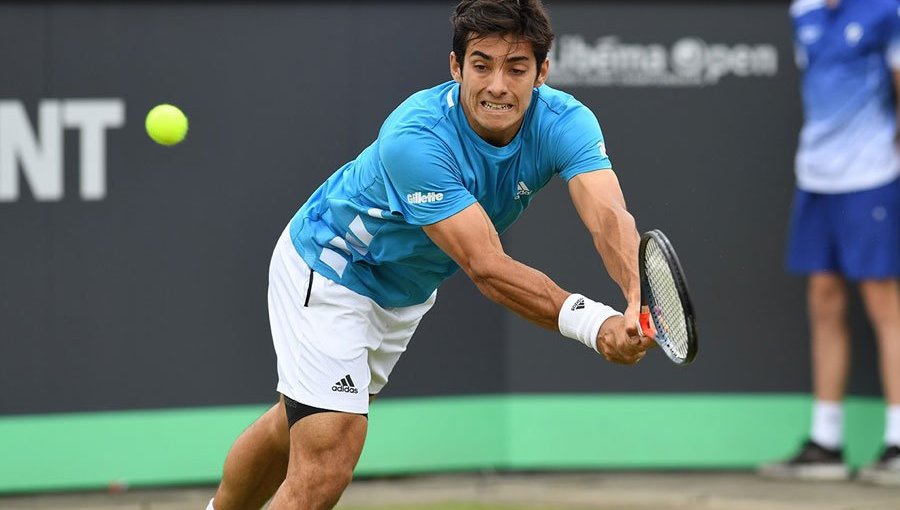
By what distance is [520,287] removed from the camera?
13.1 feet

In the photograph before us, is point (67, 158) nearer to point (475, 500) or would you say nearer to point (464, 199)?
point (475, 500)

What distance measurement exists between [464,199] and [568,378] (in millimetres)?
2703

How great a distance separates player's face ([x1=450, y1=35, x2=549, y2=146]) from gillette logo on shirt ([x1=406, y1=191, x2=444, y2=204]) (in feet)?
0.86

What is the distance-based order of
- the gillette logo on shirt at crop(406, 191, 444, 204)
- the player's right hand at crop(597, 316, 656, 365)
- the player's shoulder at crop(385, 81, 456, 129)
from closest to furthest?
the player's right hand at crop(597, 316, 656, 365), the gillette logo on shirt at crop(406, 191, 444, 204), the player's shoulder at crop(385, 81, 456, 129)

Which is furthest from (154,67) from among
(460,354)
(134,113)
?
(460,354)

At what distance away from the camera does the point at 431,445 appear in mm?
6555

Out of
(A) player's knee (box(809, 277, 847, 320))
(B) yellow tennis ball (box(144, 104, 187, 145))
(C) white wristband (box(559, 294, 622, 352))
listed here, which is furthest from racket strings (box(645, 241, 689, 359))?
(A) player's knee (box(809, 277, 847, 320))

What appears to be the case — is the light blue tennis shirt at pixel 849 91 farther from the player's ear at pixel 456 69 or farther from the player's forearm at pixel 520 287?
the player's forearm at pixel 520 287

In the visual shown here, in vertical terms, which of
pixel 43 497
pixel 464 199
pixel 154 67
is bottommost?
pixel 43 497

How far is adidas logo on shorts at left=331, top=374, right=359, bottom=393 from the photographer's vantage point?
4465mm

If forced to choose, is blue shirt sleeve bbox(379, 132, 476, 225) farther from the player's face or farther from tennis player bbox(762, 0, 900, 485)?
tennis player bbox(762, 0, 900, 485)

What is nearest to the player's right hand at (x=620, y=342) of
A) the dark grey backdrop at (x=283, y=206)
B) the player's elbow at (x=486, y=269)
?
the player's elbow at (x=486, y=269)

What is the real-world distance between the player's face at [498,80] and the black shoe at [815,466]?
2842 mm

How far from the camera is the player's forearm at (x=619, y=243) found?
4.07 m
